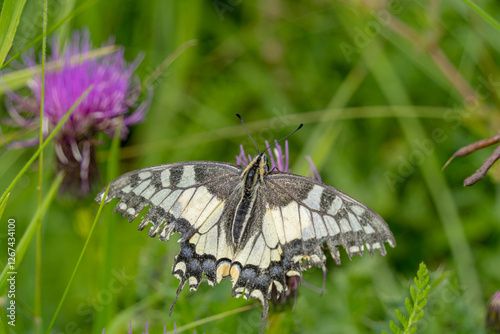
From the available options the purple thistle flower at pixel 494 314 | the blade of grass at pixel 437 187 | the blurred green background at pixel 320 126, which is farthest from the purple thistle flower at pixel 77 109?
the purple thistle flower at pixel 494 314

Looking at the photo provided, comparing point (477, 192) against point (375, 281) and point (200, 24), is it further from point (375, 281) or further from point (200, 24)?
point (200, 24)

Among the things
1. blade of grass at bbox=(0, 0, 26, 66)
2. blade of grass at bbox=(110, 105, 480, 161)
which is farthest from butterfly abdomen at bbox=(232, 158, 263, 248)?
blade of grass at bbox=(110, 105, 480, 161)

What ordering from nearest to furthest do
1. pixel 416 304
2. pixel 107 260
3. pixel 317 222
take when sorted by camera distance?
pixel 416 304 → pixel 317 222 → pixel 107 260

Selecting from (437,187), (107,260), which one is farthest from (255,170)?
(437,187)

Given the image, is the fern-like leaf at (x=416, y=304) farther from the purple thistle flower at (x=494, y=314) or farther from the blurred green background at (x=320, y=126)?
the blurred green background at (x=320, y=126)

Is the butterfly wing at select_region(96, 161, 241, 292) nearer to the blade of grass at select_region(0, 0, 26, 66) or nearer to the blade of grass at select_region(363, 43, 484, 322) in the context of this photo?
the blade of grass at select_region(0, 0, 26, 66)

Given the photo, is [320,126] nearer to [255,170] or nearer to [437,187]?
[437,187]

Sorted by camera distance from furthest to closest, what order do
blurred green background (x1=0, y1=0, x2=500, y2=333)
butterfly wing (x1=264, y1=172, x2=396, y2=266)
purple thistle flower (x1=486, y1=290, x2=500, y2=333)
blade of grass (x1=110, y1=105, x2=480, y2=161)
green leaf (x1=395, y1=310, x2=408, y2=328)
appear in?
blade of grass (x1=110, y1=105, x2=480, y2=161) → blurred green background (x1=0, y1=0, x2=500, y2=333) → purple thistle flower (x1=486, y1=290, x2=500, y2=333) → butterfly wing (x1=264, y1=172, x2=396, y2=266) → green leaf (x1=395, y1=310, x2=408, y2=328)
